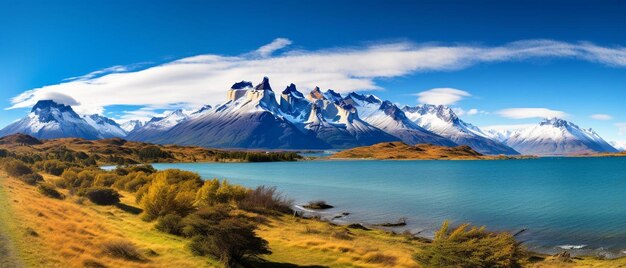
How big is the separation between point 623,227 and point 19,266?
4884cm

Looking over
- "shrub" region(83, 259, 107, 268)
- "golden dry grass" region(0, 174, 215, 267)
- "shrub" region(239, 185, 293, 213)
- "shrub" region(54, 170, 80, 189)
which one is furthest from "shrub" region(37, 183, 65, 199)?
"shrub" region(83, 259, 107, 268)

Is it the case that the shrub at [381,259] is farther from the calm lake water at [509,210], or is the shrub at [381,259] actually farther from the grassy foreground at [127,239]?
the calm lake water at [509,210]

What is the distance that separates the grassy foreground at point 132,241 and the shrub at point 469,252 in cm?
265

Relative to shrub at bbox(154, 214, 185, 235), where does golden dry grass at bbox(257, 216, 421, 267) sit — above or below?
below

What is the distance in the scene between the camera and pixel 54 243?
74.9 feet

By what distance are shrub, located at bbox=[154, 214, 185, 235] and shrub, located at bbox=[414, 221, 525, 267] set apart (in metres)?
15.8

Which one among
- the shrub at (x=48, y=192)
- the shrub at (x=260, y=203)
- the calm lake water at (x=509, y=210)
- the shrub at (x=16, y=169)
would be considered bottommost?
the calm lake water at (x=509, y=210)

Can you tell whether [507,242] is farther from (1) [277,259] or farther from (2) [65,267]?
(2) [65,267]

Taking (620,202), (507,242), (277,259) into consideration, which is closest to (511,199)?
(620,202)

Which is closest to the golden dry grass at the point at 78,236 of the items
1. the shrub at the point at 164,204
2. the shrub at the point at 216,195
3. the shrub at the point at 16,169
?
the shrub at the point at 164,204

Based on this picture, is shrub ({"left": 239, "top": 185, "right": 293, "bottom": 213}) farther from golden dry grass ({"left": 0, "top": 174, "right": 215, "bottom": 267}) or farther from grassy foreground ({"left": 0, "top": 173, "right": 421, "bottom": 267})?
golden dry grass ({"left": 0, "top": 174, "right": 215, "bottom": 267})

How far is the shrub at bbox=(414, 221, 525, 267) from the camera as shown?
2227cm

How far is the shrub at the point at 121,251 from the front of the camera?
22.5 meters

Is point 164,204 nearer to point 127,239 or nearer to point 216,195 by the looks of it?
point 127,239
